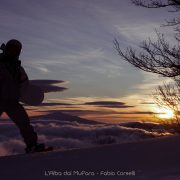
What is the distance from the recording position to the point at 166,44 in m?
13.1

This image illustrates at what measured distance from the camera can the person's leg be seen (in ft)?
20.5

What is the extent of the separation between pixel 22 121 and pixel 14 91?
477 millimetres

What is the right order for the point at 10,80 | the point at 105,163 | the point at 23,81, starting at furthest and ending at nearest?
1. the point at 23,81
2. the point at 10,80
3. the point at 105,163

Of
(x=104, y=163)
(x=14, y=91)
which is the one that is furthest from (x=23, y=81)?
(x=104, y=163)

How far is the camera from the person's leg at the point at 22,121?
6.23m

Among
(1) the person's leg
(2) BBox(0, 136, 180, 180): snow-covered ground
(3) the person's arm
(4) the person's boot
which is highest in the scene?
(3) the person's arm

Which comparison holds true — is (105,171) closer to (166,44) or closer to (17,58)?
(17,58)

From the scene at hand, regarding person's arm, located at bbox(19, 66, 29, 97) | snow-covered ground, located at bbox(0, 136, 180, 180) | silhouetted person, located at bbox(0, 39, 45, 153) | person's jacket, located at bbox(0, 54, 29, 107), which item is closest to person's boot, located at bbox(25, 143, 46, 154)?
silhouetted person, located at bbox(0, 39, 45, 153)

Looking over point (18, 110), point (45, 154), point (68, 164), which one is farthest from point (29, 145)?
point (68, 164)

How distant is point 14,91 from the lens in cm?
621

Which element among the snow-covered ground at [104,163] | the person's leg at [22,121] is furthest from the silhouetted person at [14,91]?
the snow-covered ground at [104,163]

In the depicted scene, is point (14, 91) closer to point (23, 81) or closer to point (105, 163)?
point (23, 81)

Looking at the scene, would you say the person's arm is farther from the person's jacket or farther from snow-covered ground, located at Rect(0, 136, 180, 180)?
snow-covered ground, located at Rect(0, 136, 180, 180)

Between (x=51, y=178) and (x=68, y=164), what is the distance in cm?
68
